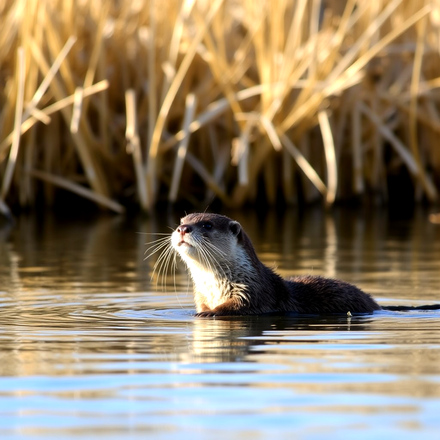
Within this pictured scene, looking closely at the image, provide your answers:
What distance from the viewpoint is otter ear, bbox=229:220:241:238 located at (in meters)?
6.79

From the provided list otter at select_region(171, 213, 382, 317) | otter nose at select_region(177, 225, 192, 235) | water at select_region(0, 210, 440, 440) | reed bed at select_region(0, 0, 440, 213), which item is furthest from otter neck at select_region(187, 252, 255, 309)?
reed bed at select_region(0, 0, 440, 213)

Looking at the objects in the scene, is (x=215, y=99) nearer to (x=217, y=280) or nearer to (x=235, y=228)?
(x=235, y=228)

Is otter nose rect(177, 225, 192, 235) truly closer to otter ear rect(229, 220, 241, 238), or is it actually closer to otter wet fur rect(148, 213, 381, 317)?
otter wet fur rect(148, 213, 381, 317)

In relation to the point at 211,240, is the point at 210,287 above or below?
below

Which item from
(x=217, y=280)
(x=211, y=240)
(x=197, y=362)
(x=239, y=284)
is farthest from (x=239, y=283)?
(x=197, y=362)

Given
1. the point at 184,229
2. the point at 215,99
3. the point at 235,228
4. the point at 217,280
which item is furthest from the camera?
the point at 215,99

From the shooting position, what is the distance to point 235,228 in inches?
268

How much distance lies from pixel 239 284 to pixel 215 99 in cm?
744

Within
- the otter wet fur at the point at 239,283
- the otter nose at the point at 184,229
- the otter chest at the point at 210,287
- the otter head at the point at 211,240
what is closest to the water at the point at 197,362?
the otter chest at the point at 210,287

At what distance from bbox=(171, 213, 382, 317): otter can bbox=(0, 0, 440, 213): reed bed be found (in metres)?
5.16

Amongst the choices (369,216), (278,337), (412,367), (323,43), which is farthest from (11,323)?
(369,216)

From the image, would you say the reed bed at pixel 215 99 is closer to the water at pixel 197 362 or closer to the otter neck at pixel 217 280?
the water at pixel 197 362

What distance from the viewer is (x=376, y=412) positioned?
3.38m

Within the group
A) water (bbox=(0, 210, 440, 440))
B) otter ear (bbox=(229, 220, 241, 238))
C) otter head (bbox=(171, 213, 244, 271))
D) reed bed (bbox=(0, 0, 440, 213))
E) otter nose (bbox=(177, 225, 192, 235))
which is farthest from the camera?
reed bed (bbox=(0, 0, 440, 213))
